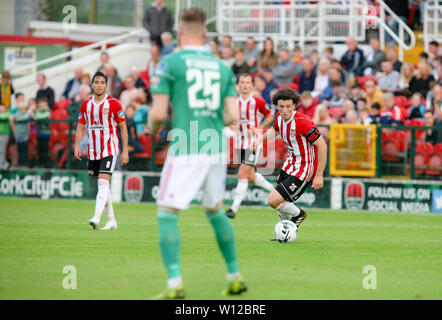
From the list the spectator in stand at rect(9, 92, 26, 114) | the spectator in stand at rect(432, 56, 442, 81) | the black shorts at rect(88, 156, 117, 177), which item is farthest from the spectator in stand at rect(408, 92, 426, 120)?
the spectator in stand at rect(9, 92, 26, 114)

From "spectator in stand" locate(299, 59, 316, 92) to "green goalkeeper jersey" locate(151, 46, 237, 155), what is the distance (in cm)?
1438

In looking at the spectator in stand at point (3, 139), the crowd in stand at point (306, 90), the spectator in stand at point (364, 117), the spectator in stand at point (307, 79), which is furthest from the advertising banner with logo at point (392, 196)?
the spectator in stand at point (3, 139)

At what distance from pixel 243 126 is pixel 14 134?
7222 millimetres

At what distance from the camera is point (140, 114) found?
814 inches

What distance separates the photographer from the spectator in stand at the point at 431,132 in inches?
722

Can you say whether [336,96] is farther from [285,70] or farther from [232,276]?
[232,276]

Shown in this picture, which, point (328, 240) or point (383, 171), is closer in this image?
point (328, 240)

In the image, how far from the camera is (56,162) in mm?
20688

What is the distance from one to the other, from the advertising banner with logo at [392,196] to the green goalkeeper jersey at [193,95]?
1221cm

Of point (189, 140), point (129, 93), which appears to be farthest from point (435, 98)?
point (189, 140)

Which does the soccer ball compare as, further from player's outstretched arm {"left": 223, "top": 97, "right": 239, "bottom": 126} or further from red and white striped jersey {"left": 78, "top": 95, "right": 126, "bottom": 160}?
player's outstretched arm {"left": 223, "top": 97, "right": 239, "bottom": 126}

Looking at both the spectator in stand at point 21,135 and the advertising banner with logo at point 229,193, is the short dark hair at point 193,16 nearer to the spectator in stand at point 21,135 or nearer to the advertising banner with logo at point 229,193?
the advertising banner with logo at point 229,193
